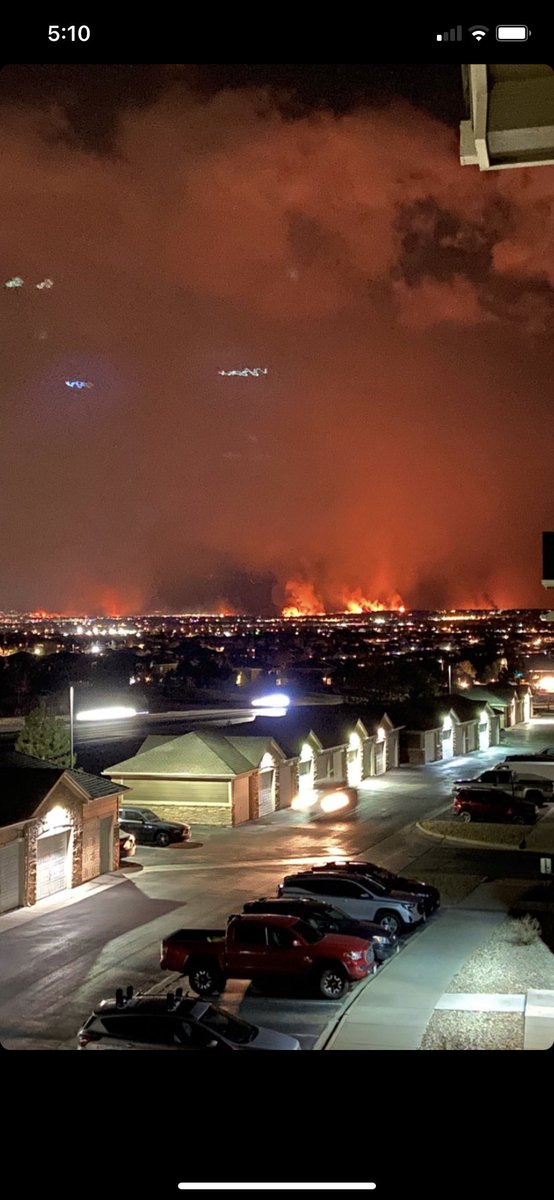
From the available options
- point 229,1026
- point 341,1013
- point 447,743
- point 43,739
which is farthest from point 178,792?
point 447,743

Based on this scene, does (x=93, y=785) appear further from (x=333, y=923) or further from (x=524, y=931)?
(x=524, y=931)

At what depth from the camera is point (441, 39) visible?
297 cm

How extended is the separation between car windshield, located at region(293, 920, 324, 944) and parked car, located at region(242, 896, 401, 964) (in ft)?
2.15

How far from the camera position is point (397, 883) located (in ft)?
55.6

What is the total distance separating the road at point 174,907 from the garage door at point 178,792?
109cm

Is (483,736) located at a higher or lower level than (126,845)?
higher

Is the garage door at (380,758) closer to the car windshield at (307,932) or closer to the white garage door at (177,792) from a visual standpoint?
the white garage door at (177,792)

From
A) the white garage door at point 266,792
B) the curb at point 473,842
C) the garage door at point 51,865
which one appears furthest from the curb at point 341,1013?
the white garage door at point 266,792

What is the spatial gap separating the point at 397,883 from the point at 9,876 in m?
6.20

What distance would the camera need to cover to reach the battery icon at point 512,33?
2.94 meters

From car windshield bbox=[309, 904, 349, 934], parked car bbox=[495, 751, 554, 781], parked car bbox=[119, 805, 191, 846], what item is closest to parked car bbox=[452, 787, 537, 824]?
parked car bbox=[119, 805, 191, 846]

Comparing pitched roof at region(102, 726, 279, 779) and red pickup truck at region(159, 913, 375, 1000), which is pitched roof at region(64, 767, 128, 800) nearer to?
pitched roof at region(102, 726, 279, 779)

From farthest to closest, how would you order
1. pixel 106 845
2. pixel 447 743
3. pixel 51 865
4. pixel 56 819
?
1. pixel 447 743
2. pixel 106 845
3. pixel 56 819
4. pixel 51 865
